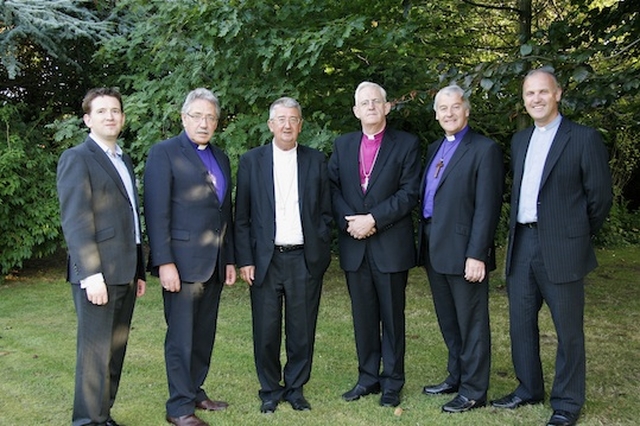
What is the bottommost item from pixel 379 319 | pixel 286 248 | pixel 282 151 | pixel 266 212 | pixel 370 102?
pixel 379 319

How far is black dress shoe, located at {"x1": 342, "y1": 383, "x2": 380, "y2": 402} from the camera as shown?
4.19 metres

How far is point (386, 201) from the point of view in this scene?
4004 mm

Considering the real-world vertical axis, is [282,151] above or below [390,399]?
above

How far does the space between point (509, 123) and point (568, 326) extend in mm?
3731

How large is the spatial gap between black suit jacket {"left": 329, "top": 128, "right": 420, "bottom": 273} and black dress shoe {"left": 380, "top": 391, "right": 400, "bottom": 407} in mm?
800

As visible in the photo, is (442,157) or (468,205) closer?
(468,205)

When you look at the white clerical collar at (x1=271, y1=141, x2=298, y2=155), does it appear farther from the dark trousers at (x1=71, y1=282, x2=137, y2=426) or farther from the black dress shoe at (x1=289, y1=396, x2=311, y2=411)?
the black dress shoe at (x1=289, y1=396, x2=311, y2=411)

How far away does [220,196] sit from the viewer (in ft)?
12.6

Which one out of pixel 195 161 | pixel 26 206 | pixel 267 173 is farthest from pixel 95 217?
pixel 26 206

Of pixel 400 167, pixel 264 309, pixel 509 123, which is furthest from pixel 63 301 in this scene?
pixel 509 123

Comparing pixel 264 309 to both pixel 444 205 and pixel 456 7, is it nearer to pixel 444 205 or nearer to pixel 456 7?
pixel 444 205

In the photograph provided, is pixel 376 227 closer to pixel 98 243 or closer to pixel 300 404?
pixel 300 404

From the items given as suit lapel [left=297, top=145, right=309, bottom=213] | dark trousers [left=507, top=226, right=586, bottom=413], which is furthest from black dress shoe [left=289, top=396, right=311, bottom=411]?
dark trousers [left=507, top=226, right=586, bottom=413]

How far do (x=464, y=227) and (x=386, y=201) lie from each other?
502 millimetres
